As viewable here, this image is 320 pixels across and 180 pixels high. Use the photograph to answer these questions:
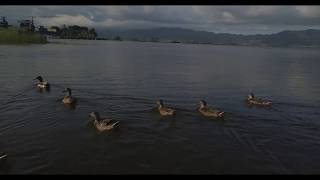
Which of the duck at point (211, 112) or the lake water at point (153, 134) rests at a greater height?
the duck at point (211, 112)

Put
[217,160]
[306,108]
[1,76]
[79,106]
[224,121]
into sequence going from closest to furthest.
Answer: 1. [217,160]
2. [224,121]
3. [79,106]
4. [306,108]
5. [1,76]

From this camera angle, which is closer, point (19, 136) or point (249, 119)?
point (19, 136)

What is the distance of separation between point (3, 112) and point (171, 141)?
1147cm

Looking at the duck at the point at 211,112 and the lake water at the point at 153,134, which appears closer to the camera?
the lake water at the point at 153,134

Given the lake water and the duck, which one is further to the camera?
the duck

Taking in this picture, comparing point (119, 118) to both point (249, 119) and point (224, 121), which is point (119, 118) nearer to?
point (224, 121)

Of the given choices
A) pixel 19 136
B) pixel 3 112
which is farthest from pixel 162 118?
pixel 3 112

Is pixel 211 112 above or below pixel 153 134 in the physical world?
above

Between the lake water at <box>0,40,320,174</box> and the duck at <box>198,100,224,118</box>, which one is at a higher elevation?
the duck at <box>198,100,224,118</box>

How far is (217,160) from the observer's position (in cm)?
1600

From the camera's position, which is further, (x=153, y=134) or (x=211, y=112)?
(x=211, y=112)

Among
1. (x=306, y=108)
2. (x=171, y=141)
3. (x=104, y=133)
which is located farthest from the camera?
(x=306, y=108)

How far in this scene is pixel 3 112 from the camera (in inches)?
927

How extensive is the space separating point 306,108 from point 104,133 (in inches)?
631
